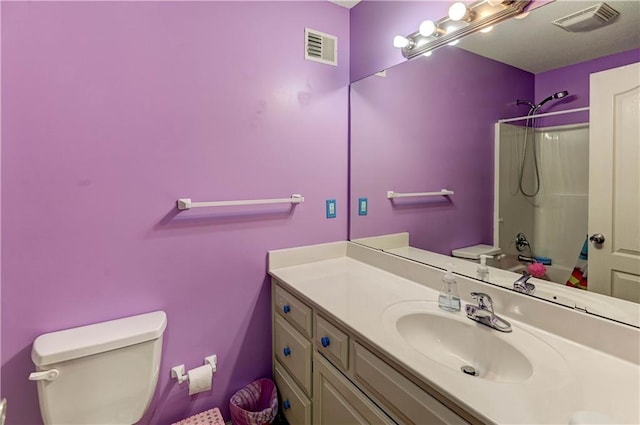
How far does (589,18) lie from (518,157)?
17.8 inches

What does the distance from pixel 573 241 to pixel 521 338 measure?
365 mm

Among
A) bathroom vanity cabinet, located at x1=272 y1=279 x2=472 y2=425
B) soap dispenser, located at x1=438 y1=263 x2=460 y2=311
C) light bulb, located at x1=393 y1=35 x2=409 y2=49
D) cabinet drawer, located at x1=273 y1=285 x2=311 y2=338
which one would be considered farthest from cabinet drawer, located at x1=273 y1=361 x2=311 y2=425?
light bulb, located at x1=393 y1=35 x2=409 y2=49

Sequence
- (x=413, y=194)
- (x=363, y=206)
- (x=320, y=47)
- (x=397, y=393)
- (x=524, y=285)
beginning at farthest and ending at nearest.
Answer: (x=363, y=206)
(x=320, y=47)
(x=413, y=194)
(x=524, y=285)
(x=397, y=393)

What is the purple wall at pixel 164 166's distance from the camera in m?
1.14

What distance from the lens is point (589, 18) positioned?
961 mm

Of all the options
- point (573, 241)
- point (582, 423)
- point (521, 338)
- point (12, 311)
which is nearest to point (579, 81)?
point (573, 241)

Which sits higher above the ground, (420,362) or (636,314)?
(636,314)

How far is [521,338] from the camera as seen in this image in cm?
98

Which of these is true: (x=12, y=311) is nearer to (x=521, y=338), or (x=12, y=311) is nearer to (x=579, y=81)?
(x=521, y=338)

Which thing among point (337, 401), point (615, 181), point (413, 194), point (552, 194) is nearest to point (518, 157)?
point (552, 194)

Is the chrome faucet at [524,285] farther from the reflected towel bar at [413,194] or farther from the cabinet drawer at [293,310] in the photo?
the cabinet drawer at [293,310]

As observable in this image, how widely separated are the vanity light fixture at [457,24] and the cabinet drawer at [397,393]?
1.32 meters

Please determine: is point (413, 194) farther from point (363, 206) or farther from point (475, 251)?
point (475, 251)

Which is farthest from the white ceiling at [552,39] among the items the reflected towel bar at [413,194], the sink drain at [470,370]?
the sink drain at [470,370]
